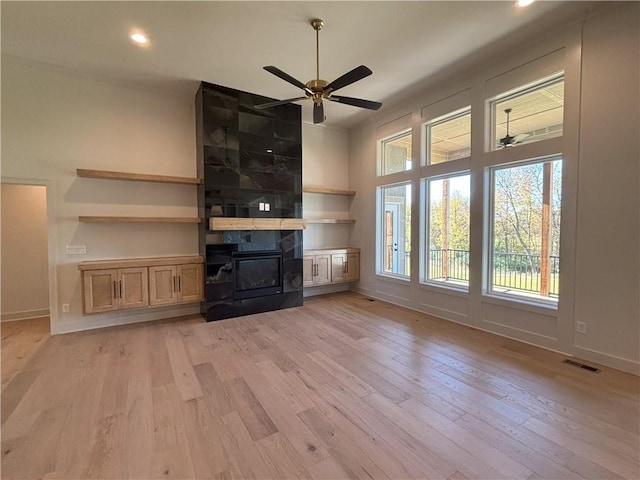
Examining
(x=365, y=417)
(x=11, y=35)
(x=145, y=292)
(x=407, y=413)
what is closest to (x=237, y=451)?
(x=365, y=417)

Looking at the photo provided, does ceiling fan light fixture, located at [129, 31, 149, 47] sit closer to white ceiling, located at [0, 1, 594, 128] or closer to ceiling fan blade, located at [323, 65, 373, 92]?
white ceiling, located at [0, 1, 594, 128]

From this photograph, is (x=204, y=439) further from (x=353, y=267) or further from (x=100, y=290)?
(x=353, y=267)

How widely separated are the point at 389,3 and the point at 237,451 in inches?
158

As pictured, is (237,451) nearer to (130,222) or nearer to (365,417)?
(365,417)

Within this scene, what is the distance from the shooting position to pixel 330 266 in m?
5.93

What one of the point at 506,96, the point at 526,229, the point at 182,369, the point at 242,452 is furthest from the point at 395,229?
the point at 242,452

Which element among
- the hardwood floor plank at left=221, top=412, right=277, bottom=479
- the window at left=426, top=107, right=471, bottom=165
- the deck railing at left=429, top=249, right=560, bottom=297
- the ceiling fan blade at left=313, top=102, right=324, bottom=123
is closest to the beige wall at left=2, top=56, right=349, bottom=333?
the ceiling fan blade at left=313, top=102, right=324, bottom=123

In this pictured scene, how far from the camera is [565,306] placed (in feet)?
10.5

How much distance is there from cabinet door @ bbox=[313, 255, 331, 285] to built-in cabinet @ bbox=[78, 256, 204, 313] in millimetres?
2176

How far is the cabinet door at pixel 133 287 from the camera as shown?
13.4ft

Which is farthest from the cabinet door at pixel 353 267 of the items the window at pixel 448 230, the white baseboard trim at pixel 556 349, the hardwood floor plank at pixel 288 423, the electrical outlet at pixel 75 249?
the electrical outlet at pixel 75 249

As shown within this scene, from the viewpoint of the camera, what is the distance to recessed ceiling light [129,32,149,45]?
10.7 ft

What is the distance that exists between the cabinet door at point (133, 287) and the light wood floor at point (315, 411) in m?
0.67

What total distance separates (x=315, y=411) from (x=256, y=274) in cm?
294
